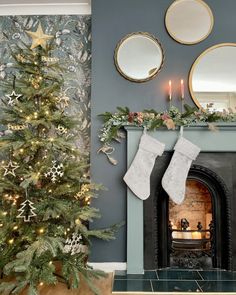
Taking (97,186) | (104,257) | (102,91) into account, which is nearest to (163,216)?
(104,257)

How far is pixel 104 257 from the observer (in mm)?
2758

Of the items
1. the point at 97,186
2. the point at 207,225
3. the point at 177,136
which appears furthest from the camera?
the point at 207,225

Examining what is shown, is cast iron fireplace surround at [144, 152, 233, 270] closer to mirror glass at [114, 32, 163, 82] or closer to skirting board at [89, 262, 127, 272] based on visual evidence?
skirting board at [89, 262, 127, 272]

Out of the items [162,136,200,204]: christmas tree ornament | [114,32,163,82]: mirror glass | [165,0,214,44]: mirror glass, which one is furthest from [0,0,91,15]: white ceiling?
[162,136,200,204]: christmas tree ornament

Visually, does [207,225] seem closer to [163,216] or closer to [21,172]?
[163,216]

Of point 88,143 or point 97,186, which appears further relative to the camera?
point 88,143

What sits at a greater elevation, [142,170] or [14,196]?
[142,170]

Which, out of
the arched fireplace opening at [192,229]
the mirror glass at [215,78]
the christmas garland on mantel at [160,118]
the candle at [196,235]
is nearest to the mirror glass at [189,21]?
the mirror glass at [215,78]

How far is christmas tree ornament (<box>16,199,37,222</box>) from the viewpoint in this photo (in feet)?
6.84

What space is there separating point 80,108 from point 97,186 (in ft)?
3.73

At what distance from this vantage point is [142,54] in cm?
291

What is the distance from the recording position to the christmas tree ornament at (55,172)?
86.9 inches

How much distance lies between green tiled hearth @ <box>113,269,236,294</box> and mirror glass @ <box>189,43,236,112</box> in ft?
5.18

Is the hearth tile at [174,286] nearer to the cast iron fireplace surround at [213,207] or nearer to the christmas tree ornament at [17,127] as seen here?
the cast iron fireplace surround at [213,207]
